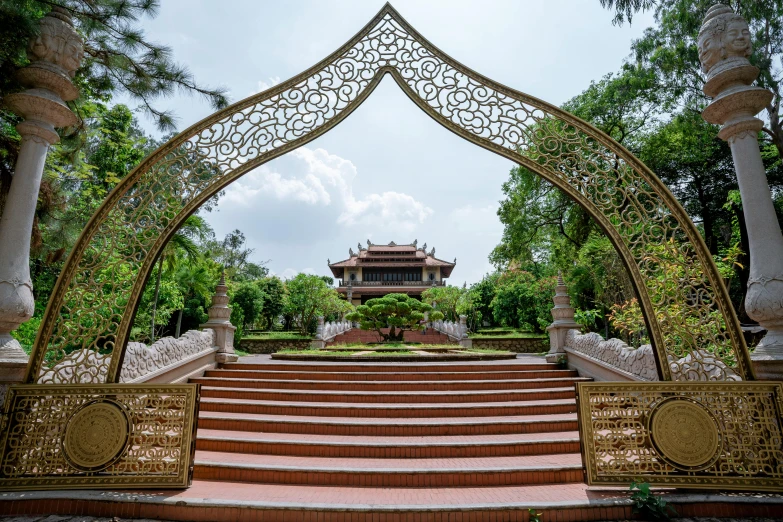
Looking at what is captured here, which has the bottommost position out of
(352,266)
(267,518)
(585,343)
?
(267,518)

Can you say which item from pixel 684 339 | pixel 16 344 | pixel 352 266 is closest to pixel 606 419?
pixel 684 339

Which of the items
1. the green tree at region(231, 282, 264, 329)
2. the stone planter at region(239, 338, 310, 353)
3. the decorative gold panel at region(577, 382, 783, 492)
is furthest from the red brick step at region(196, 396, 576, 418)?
the green tree at region(231, 282, 264, 329)

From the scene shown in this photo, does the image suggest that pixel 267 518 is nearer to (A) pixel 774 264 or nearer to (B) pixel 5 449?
(B) pixel 5 449

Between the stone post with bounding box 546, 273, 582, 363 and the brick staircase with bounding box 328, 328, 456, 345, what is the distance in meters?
12.1

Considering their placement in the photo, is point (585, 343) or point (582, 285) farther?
point (582, 285)

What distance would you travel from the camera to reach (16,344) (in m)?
3.45

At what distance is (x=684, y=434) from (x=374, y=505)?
8.42ft

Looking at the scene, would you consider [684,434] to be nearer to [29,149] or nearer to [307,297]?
[29,149]

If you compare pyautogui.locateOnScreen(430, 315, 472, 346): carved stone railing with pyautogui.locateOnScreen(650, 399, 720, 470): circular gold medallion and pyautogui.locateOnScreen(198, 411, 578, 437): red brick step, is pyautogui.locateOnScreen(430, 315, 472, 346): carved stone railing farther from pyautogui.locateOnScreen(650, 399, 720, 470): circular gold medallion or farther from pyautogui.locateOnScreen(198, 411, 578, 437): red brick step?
pyautogui.locateOnScreen(650, 399, 720, 470): circular gold medallion

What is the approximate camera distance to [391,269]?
37.5 m

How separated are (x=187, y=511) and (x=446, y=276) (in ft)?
122

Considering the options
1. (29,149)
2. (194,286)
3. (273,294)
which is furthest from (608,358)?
(273,294)

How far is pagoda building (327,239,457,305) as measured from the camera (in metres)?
35.7

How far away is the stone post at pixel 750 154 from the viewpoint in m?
3.31
